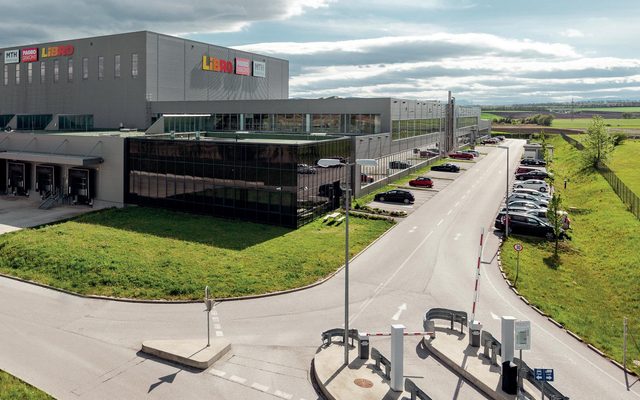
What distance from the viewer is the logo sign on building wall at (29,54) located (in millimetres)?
75188

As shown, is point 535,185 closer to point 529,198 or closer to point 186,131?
point 529,198

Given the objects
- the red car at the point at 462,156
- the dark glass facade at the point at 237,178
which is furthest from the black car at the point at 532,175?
the dark glass facade at the point at 237,178

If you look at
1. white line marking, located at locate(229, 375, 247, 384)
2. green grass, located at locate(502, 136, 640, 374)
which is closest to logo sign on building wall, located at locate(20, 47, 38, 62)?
green grass, located at locate(502, 136, 640, 374)

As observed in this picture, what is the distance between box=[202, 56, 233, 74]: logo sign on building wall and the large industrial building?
232 mm

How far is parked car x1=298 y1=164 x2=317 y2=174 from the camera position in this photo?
37656 millimetres

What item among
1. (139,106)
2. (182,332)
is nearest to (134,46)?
(139,106)

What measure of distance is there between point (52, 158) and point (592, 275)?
147ft

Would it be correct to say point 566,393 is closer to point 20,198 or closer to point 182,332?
point 182,332

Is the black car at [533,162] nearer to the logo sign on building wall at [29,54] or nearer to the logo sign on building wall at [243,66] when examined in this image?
the logo sign on building wall at [243,66]

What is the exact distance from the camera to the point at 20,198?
50906 mm

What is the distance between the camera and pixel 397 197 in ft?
158

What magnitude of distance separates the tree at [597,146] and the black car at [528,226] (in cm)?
3923

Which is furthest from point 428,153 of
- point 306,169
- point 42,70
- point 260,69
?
point 42,70

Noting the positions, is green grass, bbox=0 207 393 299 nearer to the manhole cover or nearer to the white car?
the manhole cover
